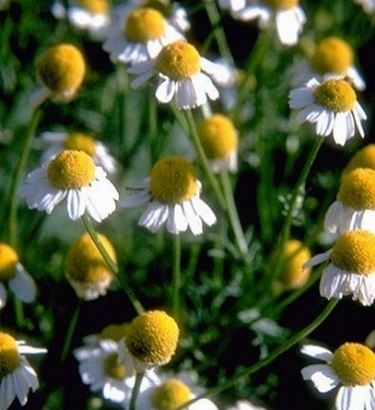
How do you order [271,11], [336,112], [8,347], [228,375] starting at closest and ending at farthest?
[8,347] < [336,112] < [228,375] < [271,11]

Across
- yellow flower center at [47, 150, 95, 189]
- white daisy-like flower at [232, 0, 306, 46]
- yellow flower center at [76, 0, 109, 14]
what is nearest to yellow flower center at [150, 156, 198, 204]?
yellow flower center at [47, 150, 95, 189]

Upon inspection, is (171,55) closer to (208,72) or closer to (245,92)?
(208,72)

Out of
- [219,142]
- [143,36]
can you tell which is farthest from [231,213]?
[143,36]

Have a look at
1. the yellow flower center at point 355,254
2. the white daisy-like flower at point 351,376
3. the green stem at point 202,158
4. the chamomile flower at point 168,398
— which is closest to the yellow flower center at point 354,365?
the white daisy-like flower at point 351,376

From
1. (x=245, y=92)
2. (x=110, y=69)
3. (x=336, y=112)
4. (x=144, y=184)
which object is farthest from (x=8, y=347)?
(x=110, y=69)

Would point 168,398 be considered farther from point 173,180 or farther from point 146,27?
point 146,27

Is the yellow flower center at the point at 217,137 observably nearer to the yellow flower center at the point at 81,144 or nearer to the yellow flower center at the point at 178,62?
the yellow flower center at the point at 81,144

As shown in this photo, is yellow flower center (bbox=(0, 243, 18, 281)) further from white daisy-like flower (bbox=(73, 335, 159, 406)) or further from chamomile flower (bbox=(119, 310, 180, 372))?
chamomile flower (bbox=(119, 310, 180, 372))
